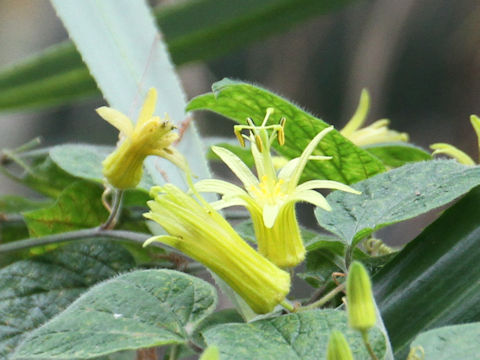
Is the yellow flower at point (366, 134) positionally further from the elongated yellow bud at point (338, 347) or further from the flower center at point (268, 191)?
the elongated yellow bud at point (338, 347)

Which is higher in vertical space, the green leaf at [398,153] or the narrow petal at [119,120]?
the narrow petal at [119,120]

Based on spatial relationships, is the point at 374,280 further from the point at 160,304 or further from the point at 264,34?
the point at 264,34

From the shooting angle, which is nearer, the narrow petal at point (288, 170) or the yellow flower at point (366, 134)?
the narrow petal at point (288, 170)

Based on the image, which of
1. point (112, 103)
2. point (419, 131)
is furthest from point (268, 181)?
point (419, 131)

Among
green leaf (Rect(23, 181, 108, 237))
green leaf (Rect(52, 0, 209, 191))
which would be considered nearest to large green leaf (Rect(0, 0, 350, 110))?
green leaf (Rect(52, 0, 209, 191))

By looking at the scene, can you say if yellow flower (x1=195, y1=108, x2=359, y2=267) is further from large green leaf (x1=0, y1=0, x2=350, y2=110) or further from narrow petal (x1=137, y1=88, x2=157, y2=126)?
large green leaf (x1=0, y1=0, x2=350, y2=110)

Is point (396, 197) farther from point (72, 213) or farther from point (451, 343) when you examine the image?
point (72, 213)

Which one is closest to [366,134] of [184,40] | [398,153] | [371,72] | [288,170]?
[398,153]

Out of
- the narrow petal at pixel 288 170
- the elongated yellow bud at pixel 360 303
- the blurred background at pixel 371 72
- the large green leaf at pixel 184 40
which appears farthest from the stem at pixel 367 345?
the blurred background at pixel 371 72
